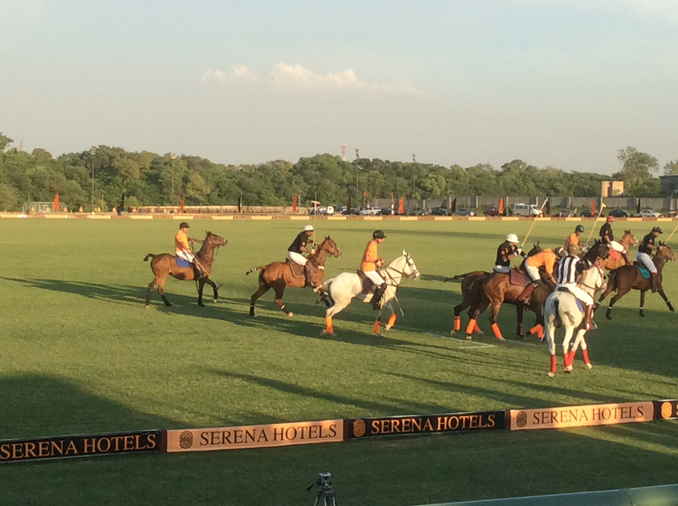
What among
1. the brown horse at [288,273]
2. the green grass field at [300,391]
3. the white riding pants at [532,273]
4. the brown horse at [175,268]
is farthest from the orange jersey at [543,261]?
the brown horse at [175,268]

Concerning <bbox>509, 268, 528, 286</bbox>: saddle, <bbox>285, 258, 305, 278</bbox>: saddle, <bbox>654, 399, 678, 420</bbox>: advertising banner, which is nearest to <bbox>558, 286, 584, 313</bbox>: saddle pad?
<bbox>654, 399, 678, 420</bbox>: advertising banner

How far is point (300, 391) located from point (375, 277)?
179 inches

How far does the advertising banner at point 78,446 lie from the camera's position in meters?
8.43

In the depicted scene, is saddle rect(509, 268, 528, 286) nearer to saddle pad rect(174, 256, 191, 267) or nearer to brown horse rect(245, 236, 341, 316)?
brown horse rect(245, 236, 341, 316)

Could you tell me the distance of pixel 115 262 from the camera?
33250mm

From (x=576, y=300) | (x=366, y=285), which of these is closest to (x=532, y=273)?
(x=366, y=285)

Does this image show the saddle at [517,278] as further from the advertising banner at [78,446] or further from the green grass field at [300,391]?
the advertising banner at [78,446]

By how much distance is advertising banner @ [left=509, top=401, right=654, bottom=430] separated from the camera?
9.99 m

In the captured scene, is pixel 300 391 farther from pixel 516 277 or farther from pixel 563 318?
pixel 516 277

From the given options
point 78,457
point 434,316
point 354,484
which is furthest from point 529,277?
point 78,457

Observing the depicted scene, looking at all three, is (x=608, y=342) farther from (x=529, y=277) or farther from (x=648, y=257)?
(x=648, y=257)

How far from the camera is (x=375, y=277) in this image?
52.6 feet

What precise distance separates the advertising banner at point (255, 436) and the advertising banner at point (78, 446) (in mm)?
245

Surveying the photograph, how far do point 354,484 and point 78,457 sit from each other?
9.38ft
